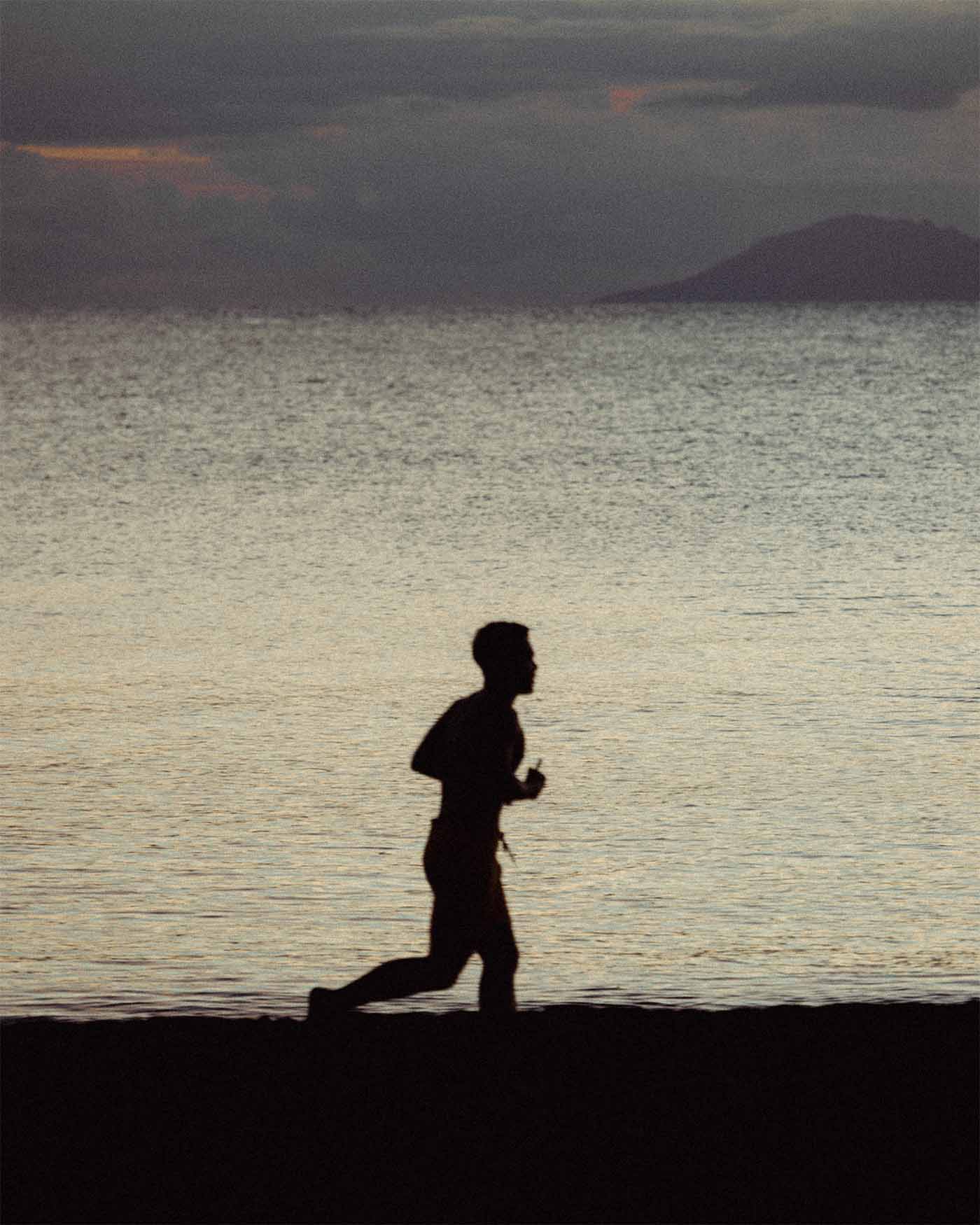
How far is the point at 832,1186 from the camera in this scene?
6.70 metres

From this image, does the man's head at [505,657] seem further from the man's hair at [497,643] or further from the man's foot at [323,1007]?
the man's foot at [323,1007]

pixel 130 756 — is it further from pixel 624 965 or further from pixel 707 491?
pixel 707 491

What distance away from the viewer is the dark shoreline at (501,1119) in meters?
6.59

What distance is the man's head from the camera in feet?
23.5

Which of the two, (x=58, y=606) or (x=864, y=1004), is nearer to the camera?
(x=864, y=1004)

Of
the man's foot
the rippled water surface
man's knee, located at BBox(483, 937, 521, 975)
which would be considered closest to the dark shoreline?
the man's foot

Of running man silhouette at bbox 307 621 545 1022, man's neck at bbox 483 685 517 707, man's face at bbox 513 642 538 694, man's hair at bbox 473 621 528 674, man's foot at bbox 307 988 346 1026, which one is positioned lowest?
man's foot at bbox 307 988 346 1026

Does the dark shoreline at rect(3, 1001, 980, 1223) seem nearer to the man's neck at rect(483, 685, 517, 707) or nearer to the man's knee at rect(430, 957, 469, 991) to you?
the man's knee at rect(430, 957, 469, 991)

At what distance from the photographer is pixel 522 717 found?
18672mm

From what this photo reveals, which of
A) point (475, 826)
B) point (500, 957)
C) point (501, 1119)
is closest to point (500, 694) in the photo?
point (475, 826)

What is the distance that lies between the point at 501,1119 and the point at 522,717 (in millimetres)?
11305

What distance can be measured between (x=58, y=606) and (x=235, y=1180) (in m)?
20.1

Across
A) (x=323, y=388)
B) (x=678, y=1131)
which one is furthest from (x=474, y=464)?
(x=678, y=1131)

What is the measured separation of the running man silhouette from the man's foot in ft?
0.44
